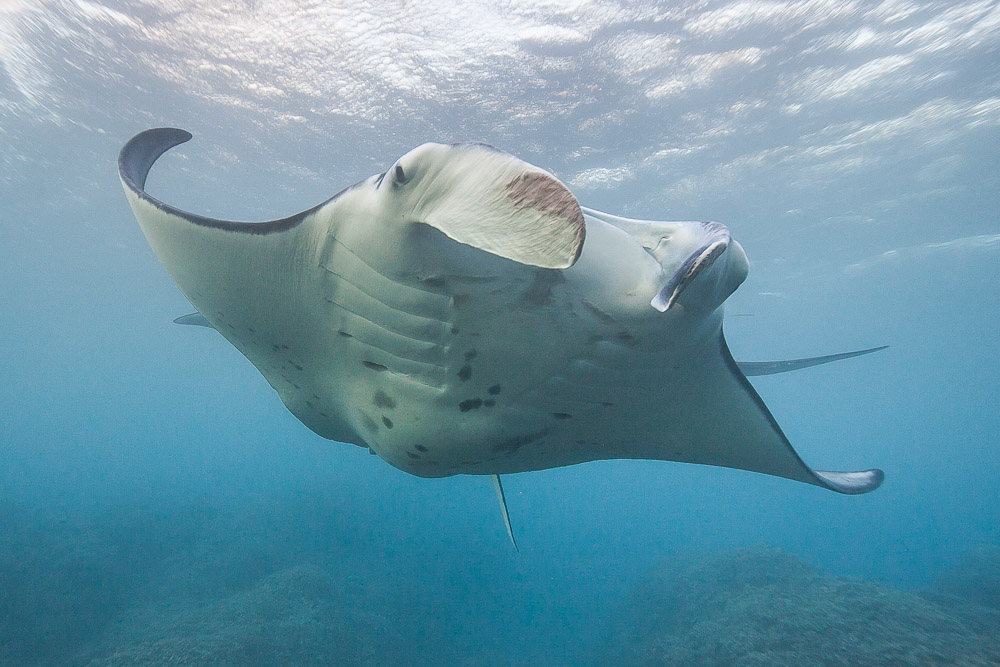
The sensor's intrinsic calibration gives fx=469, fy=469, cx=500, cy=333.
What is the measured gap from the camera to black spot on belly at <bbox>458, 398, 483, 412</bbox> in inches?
79.3

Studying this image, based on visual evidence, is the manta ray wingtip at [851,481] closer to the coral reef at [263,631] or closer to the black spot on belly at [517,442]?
the black spot on belly at [517,442]

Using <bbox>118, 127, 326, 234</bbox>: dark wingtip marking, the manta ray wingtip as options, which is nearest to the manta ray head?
<bbox>118, 127, 326, 234</bbox>: dark wingtip marking

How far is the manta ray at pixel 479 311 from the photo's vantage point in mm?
1179

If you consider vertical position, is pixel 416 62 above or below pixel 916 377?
above

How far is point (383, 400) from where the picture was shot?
7.04 feet

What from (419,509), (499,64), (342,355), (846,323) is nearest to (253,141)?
(499,64)

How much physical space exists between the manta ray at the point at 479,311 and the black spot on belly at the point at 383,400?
11 mm

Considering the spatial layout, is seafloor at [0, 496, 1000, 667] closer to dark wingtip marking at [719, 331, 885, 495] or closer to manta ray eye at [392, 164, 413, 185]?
dark wingtip marking at [719, 331, 885, 495]

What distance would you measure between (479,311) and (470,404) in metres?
0.53

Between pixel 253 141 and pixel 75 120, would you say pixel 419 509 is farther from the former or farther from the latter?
pixel 75 120

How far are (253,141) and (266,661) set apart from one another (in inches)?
499

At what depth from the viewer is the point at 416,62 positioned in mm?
10078

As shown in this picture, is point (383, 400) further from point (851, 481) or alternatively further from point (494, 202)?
point (851, 481)

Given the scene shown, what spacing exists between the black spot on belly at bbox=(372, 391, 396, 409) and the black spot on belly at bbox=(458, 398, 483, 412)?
32 cm
